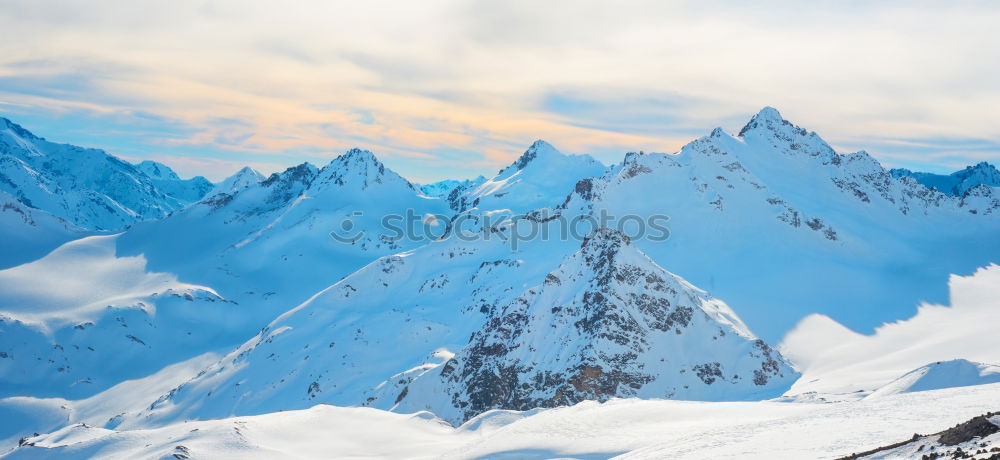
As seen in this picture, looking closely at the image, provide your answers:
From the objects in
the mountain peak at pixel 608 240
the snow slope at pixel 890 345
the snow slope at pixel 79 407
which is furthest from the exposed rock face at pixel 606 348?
the snow slope at pixel 79 407

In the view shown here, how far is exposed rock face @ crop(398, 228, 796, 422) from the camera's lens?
313 feet

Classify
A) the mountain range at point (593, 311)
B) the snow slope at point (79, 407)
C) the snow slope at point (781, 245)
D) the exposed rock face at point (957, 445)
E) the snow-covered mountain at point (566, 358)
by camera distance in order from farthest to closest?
the snow slope at point (79, 407), the snow slope at point (781, 245), the mountain range at point (593, 311), the snow-covered mountain at point (566, 358), the exposed rock face at point (957, 445)

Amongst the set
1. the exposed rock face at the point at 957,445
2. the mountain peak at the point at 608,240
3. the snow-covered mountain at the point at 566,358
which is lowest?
the snow-covered mountain at the point at 566,358

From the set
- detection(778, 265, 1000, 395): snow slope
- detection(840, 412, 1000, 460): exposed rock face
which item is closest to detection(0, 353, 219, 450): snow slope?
detection(778, 265, 1000, 395): snow slope

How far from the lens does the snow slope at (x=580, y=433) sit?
141 feet

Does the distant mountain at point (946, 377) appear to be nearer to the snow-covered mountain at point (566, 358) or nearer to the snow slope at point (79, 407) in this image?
the snow-covered mountain at point (566, 358)

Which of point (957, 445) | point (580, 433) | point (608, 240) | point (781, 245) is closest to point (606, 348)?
point (608, 240)

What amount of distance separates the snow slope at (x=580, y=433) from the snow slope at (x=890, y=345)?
126 ft

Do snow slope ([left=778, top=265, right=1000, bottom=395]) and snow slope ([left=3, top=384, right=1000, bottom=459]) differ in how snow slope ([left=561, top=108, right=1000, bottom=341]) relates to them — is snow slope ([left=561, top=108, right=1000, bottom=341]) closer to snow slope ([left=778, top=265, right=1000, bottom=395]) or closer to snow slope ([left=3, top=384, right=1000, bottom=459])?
snow slope ([left=778, top=265, right=1000, bottom=395])

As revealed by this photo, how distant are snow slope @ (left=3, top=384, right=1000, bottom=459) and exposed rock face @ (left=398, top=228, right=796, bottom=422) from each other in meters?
14.4

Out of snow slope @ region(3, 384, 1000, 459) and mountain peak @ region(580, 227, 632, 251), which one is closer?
snow slope @ region(3, 384, 1000, 459)

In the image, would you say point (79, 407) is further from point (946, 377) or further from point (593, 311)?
point (946, 377)

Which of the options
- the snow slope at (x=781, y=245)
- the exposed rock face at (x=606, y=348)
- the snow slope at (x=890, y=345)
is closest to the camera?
the exposed rock face at (x=606, y=348)

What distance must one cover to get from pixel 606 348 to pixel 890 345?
189 ft
